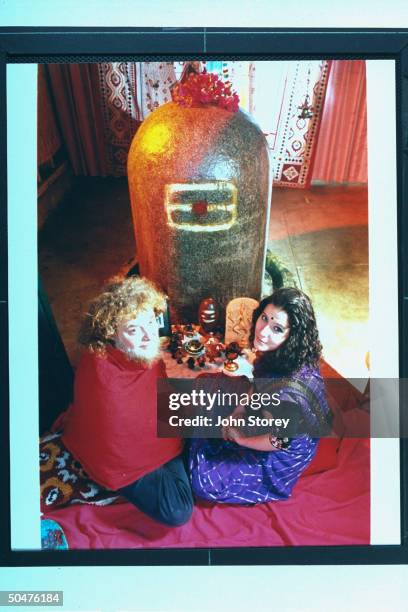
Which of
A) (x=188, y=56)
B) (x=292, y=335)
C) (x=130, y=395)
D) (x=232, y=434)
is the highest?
(x=188, y=56)

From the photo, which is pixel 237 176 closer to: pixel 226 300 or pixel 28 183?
pixel 226 300

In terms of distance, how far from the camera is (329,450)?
2053 mm

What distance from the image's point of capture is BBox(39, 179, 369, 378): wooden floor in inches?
79.5

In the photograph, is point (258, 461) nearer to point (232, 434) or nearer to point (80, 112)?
point (232, 434)

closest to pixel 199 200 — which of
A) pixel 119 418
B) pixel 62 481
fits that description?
pixel 119 418

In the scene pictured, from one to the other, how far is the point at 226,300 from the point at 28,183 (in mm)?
669

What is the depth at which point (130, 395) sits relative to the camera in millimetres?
2031

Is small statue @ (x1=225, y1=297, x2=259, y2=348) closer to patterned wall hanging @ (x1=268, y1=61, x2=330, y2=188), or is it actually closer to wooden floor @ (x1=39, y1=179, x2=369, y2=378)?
wooden floor @ (x1=39, y1=179, x2=369, y2=378)

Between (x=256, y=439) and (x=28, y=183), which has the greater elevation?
(x=28, y=183)

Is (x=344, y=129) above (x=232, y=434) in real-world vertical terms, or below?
above

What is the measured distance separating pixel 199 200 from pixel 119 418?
0.67 meters

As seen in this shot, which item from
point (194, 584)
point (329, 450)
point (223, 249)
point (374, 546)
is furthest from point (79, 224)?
point (374, 546)

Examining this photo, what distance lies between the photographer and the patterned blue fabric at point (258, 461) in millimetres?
2033

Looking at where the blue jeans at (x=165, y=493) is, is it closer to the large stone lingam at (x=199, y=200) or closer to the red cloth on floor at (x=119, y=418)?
the red cloth on floor at (x=119, y=418)
